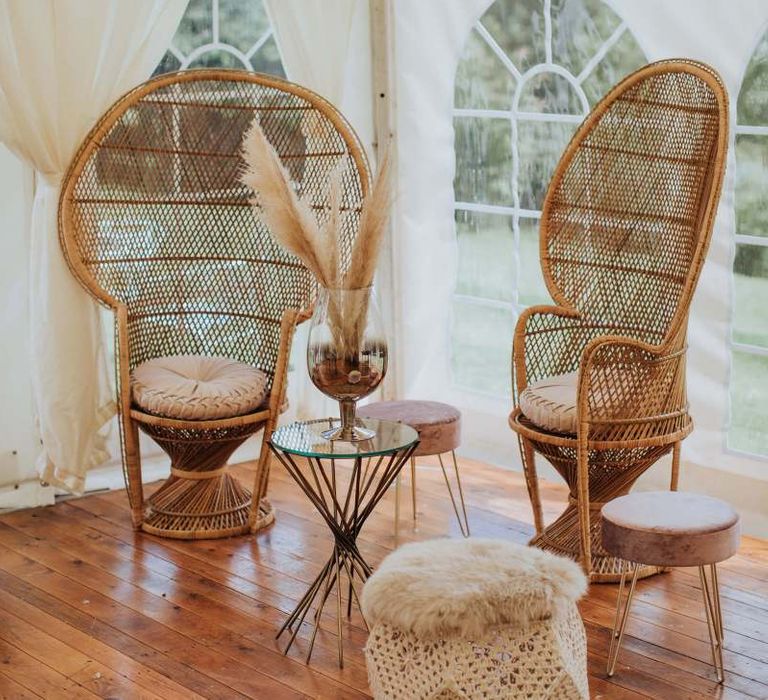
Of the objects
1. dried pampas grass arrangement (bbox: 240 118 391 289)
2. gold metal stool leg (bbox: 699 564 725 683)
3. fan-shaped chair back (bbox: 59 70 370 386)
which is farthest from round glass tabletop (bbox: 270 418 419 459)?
fan-shaped chair back (bbox: 59 70 370 386)

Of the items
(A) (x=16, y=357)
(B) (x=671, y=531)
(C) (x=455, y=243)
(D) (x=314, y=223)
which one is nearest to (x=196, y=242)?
(A) (x=16, y=357)

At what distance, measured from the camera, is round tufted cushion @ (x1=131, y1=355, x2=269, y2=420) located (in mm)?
3713

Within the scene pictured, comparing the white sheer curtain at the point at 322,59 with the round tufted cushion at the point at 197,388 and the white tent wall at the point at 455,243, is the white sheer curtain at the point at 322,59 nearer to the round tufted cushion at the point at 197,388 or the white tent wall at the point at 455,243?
Answer: the white tent wall at the point at 455,243

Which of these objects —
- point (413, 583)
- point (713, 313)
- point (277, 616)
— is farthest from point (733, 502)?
point (413, 583)

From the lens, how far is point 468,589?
2340mm

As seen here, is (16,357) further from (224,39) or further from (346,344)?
(346,344)

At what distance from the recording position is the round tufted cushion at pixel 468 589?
2.32 m

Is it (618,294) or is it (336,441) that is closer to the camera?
(336,441)

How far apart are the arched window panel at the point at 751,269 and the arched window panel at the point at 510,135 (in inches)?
16.7

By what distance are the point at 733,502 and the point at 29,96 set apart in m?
2.49

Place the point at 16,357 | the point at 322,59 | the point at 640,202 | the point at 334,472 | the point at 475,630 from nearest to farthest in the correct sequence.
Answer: the point at 475,630 < the point at 334,472 < the point at 640,202 < the point at 16,357 < the point at 322,59

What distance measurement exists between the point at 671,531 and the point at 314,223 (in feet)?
3.48

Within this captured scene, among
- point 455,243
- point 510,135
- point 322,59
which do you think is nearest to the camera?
point 510,135

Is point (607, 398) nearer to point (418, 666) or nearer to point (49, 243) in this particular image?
point (418, 666)
